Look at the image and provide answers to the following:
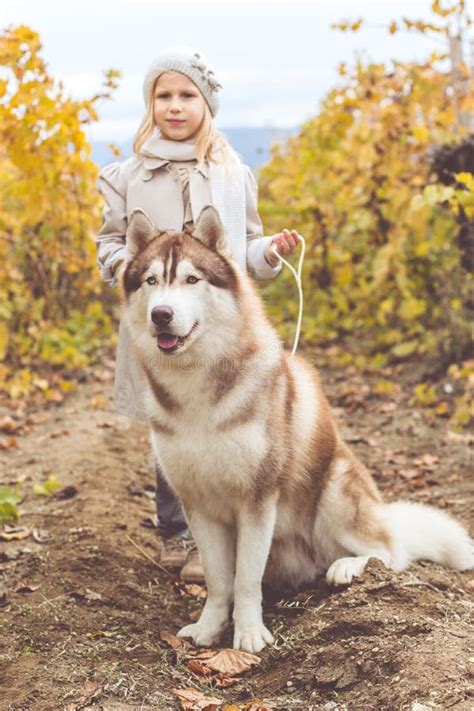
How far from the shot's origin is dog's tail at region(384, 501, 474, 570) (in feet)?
12.4

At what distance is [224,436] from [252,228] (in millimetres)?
1178

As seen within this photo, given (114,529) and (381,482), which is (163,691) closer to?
(114,529)

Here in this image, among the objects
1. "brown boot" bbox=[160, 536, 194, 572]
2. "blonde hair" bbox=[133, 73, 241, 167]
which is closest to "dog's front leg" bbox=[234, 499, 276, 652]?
"brown boot" bbox=[160, 536, 194, 572]

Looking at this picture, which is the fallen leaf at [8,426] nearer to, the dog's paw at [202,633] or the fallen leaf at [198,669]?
the dog's paw at [202,633]

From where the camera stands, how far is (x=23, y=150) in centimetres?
673

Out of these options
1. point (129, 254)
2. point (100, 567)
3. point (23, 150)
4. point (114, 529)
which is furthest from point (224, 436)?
point (23, 150)

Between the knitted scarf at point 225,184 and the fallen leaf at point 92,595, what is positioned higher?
the knitted scarf at point 225,184

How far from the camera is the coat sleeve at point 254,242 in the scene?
360cm

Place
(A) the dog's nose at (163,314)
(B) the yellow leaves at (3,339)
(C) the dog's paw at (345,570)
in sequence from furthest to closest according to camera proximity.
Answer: (B) the yellow leaves at (3,339), (C) the dog's paw at (345,570), (A) the dog's nose at (163,314)

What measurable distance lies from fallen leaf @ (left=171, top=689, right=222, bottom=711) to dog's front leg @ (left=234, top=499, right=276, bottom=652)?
1.31 feet

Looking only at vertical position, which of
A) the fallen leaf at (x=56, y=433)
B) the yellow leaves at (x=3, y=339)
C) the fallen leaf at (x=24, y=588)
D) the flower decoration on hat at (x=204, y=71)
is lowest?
the fallen leaf at (x=24, y=588)

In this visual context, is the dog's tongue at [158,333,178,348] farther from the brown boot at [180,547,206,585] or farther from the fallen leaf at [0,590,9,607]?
the brown boot at [180,547,206,585]

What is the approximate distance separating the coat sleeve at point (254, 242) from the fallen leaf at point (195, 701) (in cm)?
174

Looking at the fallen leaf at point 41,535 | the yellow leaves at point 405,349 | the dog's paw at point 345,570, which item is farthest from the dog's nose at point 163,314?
the yellow leaves at point 405,349
